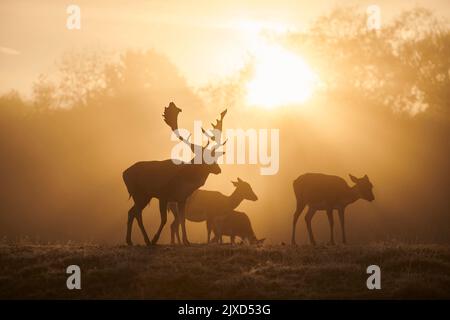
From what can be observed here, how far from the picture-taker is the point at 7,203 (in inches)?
2122

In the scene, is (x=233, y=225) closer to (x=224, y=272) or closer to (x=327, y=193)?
(x=327, y=193)

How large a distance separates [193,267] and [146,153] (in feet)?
148

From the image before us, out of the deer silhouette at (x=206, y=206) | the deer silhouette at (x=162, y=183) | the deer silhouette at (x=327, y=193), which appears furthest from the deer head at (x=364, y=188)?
the deer silhouette at (x=162, y=183)

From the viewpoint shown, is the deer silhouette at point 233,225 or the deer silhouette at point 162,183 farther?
the deer silhouette at point 233,225

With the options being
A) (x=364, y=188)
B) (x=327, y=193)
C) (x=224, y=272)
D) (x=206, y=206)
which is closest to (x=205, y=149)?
(x=206, y=206)

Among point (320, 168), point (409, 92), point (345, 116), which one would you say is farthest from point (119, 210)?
point (409, 92)

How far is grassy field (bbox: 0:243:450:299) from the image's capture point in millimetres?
14070

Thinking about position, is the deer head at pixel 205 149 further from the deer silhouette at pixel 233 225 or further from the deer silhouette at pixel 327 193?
the deer silhouette at pixel 233 225

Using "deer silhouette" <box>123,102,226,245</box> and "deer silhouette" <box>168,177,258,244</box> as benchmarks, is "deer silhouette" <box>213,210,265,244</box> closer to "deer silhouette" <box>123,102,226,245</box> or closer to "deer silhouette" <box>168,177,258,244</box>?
"deer silhouette" <box>168,177,258,244</box>

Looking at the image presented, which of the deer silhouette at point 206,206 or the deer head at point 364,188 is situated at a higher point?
the deer head at point 364,188

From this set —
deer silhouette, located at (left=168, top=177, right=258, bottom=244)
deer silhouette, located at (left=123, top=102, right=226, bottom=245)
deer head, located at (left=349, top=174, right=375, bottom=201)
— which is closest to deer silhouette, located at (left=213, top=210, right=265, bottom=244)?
deer silhouette, located at (left=168, top=177, right=258, bottom=244)

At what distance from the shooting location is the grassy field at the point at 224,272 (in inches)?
554
